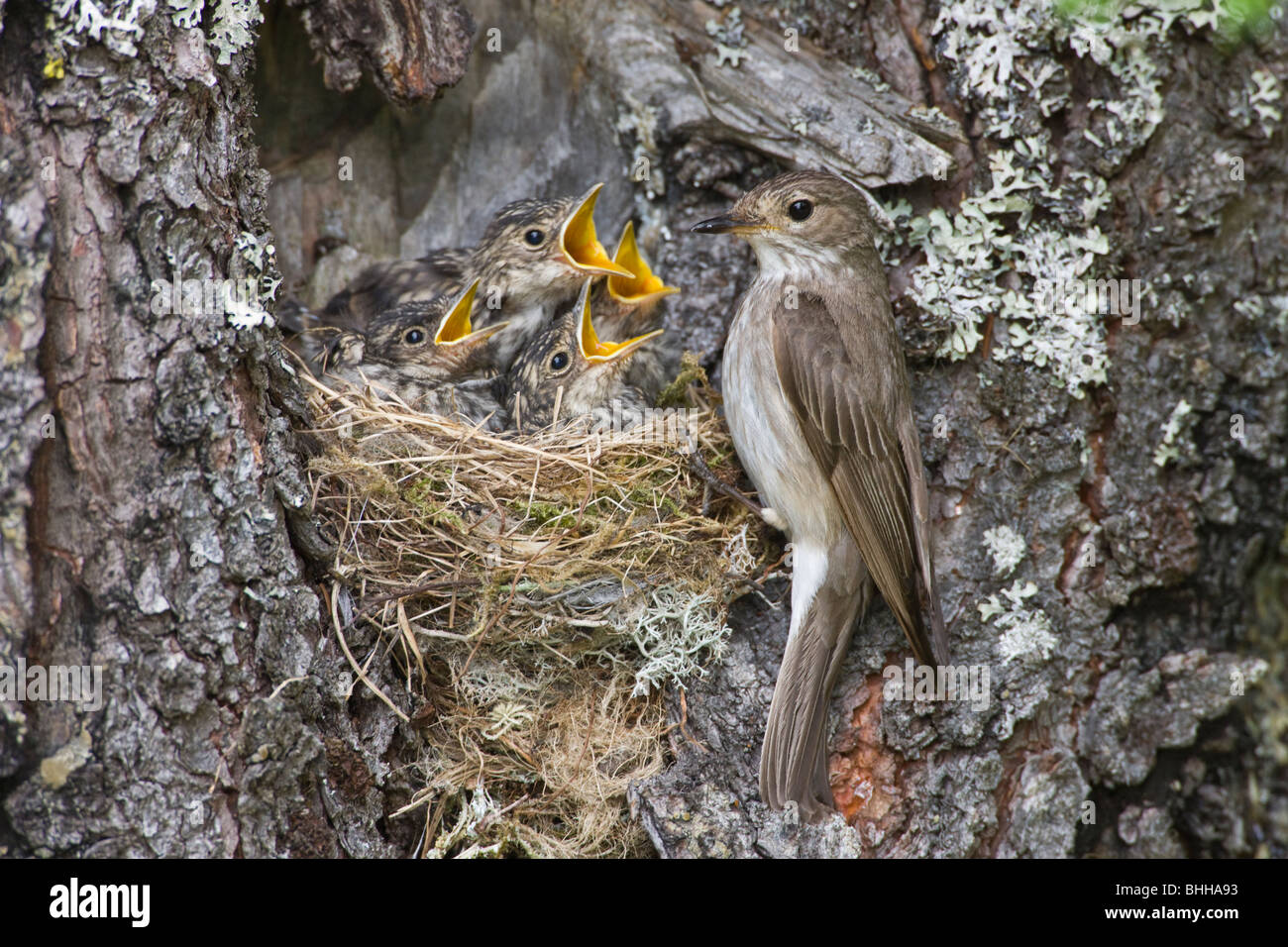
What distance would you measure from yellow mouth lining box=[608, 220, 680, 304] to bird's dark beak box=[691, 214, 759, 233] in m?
0.69

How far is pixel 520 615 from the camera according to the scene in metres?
4.21

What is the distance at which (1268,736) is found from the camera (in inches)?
169

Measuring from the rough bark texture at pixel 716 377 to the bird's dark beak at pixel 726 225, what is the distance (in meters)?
0.35

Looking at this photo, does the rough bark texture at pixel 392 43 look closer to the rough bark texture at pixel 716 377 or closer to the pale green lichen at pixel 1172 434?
the rough bark texture at pixel 716 377

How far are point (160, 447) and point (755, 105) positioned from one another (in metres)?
2.87

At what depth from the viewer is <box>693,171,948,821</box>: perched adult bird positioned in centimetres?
416

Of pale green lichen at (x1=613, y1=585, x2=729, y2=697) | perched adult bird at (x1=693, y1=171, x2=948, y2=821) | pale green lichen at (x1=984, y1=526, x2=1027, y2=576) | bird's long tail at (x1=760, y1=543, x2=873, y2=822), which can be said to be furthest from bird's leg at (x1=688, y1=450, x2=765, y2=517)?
pale green lichen at (x1=984, y1=526, x2=1027, y2=576)

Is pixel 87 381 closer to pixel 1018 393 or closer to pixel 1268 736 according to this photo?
pixel 1018 393

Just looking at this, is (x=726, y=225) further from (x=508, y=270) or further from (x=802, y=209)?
(x=508, y=270)

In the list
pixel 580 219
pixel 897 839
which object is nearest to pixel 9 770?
pixel 897 839

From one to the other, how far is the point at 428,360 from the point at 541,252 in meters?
0.82

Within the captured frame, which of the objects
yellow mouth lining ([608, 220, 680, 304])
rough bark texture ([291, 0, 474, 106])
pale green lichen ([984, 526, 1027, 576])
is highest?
rough bark texture ([291, 0, 474, 106])

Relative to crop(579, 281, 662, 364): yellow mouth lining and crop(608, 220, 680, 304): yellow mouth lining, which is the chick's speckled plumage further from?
crop(608, 220, 680, 304): yellow mouth lining

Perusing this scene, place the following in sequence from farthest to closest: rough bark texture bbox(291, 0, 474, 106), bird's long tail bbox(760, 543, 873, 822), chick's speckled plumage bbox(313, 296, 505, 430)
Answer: chick's speckled plumage bbox(313, 296, 505, 430) < rough bark texture bbox(291, 0, 474, 106) < bird's long tail bbox(760, 543, 873, 822)
